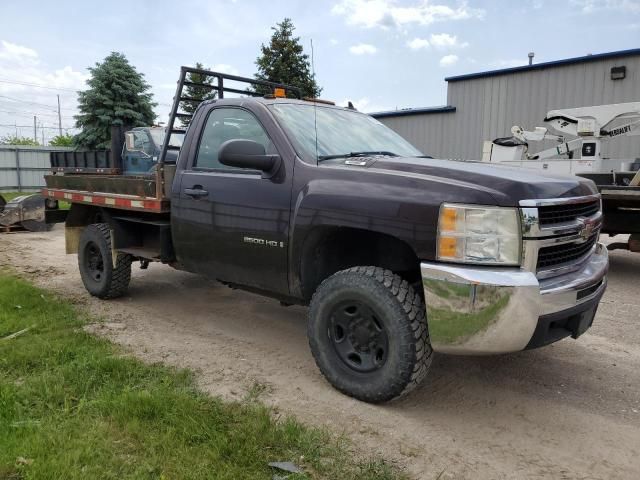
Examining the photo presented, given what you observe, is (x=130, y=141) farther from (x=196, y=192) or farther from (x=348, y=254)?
(x=348, y=254)

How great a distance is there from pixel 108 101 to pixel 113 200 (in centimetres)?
1942

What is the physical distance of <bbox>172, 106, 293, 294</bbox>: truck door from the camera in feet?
12.7

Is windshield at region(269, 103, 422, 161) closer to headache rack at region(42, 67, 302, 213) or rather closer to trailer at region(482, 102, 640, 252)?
headache rack at region(42, 67, 302, 213)

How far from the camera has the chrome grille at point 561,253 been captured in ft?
10.2

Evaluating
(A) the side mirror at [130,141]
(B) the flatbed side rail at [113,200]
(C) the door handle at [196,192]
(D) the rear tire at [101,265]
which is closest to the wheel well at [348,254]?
(C) the door handle at [196,192]

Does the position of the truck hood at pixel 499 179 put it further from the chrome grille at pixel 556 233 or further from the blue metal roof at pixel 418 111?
the blue metal roof at pixel 418 111

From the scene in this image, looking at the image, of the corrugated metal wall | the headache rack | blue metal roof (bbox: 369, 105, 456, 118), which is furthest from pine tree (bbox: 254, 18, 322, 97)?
the headache rack

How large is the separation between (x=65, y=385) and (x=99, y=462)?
1028 mm

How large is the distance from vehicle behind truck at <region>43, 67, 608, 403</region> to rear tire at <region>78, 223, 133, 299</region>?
107cm

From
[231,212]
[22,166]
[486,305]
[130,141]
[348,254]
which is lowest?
[486,305]

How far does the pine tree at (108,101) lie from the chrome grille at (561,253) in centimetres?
2191

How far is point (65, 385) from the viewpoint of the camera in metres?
3.50

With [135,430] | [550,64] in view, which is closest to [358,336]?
[135,430]

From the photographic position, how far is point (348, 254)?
391 cm
